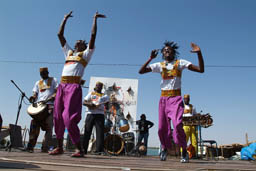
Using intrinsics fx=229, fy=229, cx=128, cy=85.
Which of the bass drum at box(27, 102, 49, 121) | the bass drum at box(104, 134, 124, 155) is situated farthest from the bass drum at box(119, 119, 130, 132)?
the bass drum at box(27, 102, 49, 121)

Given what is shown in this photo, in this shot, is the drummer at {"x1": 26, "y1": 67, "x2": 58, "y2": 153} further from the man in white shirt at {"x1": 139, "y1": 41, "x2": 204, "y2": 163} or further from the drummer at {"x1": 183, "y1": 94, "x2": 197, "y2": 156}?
the drummer at {"x1": 183, "y1": 94, "x2": 197, "y2": 156}

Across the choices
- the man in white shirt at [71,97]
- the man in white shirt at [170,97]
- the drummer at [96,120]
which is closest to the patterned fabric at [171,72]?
the man in white shirt at [170,97]

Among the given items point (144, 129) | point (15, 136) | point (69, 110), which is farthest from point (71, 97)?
point (144, 129)

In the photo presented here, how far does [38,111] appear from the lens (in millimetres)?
4543

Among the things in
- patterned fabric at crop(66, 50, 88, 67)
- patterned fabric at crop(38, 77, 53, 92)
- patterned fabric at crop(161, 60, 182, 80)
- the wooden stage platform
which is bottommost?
the wooden stage platform

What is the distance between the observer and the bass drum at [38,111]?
4.55 m

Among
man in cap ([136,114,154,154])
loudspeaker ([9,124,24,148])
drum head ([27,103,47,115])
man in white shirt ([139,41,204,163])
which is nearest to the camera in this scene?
man in white shirt ([139,41,204,163])

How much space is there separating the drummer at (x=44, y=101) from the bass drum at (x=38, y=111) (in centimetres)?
7

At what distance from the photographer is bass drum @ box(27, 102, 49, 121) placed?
179 inches

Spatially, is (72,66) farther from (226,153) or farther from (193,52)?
(226,153)

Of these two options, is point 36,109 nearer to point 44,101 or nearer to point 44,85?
point 44,101

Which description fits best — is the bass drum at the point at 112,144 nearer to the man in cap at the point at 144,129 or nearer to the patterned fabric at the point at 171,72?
the man in cap at the point at 144,129

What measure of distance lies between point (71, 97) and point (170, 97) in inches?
→ 60.9

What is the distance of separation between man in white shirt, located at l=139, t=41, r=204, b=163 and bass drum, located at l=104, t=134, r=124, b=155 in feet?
11.2
